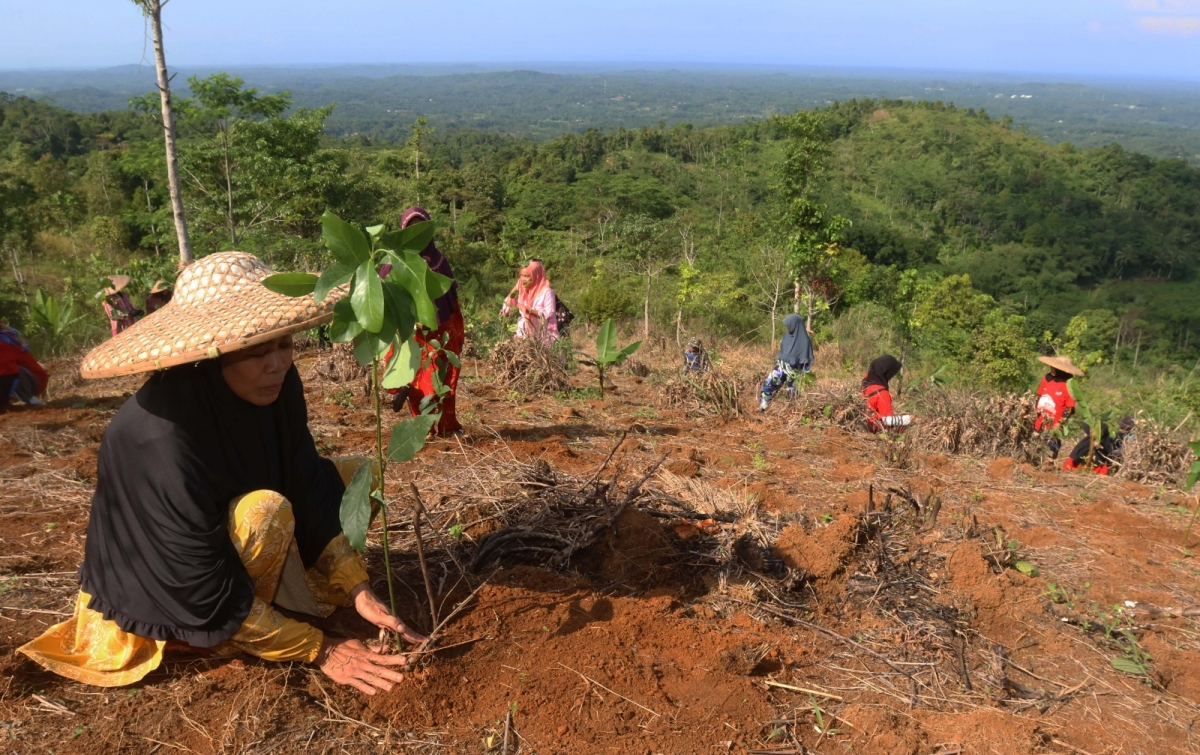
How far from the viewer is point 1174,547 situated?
316cm

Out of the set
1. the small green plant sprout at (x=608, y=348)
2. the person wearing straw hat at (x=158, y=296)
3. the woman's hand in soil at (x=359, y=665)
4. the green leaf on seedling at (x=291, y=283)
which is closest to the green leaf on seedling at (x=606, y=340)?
the small green plant sprout at (x=608, y=348)

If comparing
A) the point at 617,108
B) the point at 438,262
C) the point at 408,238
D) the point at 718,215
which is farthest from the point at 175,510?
the point at 617,108

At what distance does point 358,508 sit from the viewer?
63.7 inches

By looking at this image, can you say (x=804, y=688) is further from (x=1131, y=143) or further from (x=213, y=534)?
(x=1131, y=143)

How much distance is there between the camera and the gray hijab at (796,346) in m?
6.05

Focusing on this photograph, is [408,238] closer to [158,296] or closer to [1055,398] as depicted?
[158,296]

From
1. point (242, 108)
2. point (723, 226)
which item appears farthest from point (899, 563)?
point (723, 226)

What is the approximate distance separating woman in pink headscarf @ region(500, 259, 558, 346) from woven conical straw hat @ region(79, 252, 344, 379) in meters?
3.60

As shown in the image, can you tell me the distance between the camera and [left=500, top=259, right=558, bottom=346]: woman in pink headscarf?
5.45m

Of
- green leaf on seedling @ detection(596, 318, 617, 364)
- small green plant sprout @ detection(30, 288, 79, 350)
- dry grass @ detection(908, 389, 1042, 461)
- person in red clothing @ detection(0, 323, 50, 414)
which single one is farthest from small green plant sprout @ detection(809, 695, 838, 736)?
→ small green plant sprout @ detection(30, 288, 79, 350)

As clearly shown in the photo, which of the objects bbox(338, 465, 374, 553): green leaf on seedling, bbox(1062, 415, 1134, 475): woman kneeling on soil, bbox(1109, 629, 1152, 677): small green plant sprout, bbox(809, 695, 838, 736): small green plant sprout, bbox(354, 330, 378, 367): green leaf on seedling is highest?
bbox(354, 330, 378, 367): green leaf on seedling

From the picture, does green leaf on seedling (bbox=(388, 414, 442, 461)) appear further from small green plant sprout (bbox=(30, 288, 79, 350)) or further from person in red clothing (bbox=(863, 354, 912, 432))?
small green plant sprout (bbox=(30, 288, 79, 350))

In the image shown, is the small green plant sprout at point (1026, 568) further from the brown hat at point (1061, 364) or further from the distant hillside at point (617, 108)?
the distant hillside at point (617, 108)

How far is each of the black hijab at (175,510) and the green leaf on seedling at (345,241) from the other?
1.77ft
